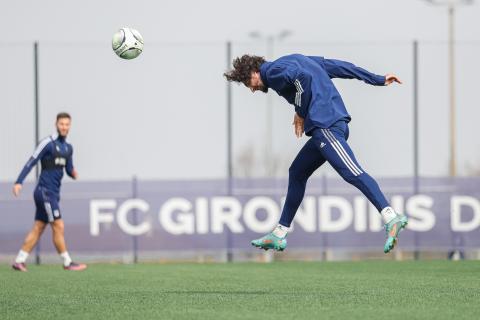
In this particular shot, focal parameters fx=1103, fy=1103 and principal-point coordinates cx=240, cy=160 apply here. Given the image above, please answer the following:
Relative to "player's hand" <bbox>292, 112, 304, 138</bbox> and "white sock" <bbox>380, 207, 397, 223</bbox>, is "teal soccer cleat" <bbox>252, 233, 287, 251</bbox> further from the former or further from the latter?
"white sock" <bbox>380, 207, 397, 223</bbox>

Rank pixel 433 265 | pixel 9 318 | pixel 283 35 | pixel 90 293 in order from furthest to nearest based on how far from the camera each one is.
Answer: pixel 283 35
pixel 433 265
pixel 90 293
pixel 9 318

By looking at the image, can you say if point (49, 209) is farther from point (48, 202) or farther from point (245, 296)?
point (245, 296)

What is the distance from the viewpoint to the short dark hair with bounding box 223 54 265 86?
9228mm

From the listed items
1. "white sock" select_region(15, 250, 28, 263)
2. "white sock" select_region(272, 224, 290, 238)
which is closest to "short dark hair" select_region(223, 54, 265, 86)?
"white sock" select_region(272, 224, 290, 238)

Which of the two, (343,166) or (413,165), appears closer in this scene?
(343,166)

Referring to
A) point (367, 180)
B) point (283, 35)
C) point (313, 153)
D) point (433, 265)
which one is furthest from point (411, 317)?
point (283, 35)

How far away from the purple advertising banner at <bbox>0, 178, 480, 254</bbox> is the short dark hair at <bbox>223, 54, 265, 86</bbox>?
10.3 m

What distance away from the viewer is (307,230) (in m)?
19.8

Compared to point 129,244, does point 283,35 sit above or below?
above

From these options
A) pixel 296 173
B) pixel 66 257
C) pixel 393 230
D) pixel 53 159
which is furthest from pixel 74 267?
pixel 393 230

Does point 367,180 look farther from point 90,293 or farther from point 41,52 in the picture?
point 41,52

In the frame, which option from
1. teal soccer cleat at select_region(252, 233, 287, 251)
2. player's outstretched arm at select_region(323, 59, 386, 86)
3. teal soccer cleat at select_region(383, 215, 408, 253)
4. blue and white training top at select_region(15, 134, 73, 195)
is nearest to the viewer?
teal soccer cleat at select_region(383, 215, 408, 253)

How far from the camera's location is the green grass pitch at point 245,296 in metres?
7.54

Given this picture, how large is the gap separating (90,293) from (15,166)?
40.0 feet
